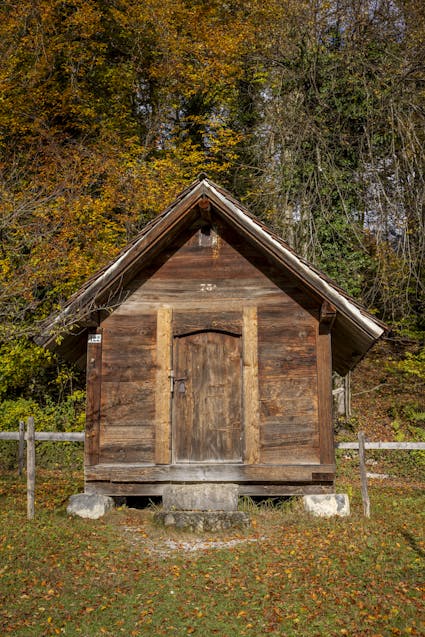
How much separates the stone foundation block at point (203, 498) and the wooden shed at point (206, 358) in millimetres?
220

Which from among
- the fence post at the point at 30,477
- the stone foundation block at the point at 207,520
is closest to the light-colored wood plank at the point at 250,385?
the stone foundation block at the point at 207,520

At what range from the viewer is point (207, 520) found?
9.22 meters

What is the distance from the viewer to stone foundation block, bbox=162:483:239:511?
9.64 metres

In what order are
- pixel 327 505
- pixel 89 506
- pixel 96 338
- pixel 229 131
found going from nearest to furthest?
pixel 327 505 < pixel 89 506 < pixel 96 338 < pixel 229 131

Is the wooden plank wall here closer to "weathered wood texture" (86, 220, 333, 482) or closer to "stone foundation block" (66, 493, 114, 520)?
"weathered wood texture" (86, 220, 333, 482)

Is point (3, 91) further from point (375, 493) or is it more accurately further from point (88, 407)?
point (375, 493)

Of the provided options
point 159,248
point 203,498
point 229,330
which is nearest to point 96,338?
point 159,248

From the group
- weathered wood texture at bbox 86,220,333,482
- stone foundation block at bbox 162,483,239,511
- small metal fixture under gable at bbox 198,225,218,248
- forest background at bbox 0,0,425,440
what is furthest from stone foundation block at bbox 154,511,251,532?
forest background at bbox 0,0,425,440

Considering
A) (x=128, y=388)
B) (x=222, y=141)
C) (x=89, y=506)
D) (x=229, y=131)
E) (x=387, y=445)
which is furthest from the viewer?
(x=222, y=141)

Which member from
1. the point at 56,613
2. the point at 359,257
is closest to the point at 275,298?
the point at 56,613

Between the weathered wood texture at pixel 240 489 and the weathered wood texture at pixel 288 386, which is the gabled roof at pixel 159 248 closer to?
the weathered wood texture at pixel 288 386

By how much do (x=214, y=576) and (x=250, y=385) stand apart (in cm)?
354

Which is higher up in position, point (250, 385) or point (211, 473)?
point (250, 385)

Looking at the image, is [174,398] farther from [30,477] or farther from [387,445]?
[387,445]
